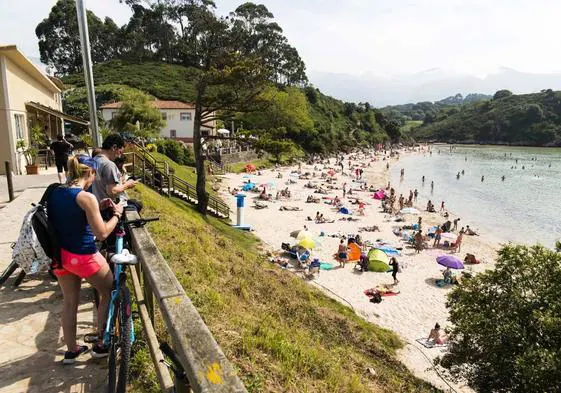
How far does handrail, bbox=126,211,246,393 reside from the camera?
68.1 inches

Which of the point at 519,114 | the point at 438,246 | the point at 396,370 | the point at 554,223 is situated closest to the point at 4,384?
the point at 396,370

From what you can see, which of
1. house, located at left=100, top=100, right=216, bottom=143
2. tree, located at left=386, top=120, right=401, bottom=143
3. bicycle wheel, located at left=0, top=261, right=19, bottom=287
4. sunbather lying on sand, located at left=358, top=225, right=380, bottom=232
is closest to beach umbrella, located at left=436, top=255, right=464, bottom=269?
sunbather lying on sand, located at left=358, top=225, right=380, bottom=232

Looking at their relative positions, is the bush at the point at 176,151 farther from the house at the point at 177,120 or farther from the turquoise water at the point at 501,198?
the turquoise water at the point at 501,198

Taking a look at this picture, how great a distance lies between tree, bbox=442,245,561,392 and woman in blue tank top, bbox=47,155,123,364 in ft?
26.7

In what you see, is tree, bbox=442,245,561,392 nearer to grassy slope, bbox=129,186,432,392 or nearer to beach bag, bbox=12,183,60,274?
grassy slope, bbox=129,186,432,392

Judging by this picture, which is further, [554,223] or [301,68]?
[301,68]

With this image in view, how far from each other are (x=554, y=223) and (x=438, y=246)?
18476 mm

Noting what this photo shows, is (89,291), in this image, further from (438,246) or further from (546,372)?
(438,246)

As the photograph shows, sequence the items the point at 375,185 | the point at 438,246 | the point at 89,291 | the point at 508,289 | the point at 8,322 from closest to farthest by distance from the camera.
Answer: the point at 8,322
the point at 89,291
the point at 508,289
the point at 438,246
the point at 375,185

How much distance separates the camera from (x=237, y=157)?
51188 millimetres

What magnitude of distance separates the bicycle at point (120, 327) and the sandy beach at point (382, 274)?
9947 mm

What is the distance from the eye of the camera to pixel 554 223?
Result: 3519 centimetres

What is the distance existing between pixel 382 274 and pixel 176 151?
25.1 metres

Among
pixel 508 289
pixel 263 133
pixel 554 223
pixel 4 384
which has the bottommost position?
pixel 554 223
